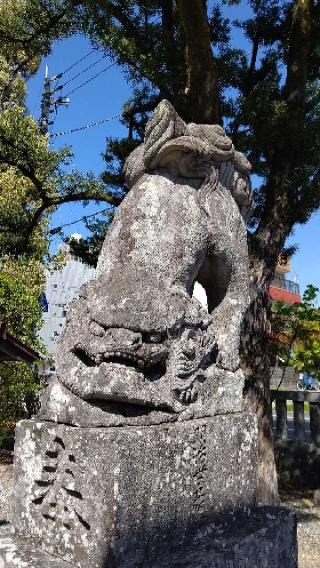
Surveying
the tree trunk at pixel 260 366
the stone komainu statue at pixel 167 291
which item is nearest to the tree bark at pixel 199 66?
the tree trunk at pixel 260 366

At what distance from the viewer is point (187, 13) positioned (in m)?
5.41

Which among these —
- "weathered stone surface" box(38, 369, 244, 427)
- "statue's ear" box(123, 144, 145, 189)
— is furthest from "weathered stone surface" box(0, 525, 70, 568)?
"statue's ear" box(123, 144, 145, 189)

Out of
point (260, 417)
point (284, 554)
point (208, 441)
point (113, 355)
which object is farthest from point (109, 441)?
point (260, 417)

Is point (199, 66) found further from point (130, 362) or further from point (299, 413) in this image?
point (299, 413)

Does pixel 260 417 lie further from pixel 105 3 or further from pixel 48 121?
pixel 48 121

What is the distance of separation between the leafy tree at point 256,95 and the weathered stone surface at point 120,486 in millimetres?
3686

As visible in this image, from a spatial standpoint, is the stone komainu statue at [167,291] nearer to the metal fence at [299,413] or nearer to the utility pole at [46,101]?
the metal fence at [299,413]

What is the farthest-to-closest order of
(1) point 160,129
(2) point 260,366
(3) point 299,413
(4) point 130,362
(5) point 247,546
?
(3) point 299,413, (2) point 260,366, (1) point 160,129, (5) point 247,546, (4) point 130,362

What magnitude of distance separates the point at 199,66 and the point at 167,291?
13.2ft

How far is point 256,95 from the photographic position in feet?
20.9

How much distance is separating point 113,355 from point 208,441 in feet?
2.05

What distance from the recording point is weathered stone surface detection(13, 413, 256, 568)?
1.95 metres

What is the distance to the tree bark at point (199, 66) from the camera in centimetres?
541

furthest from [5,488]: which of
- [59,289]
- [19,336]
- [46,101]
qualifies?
[46,101]
